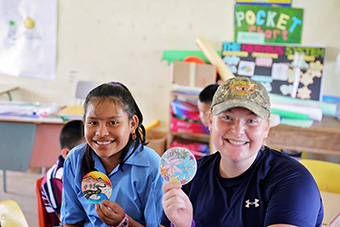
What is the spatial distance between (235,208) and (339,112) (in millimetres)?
2696

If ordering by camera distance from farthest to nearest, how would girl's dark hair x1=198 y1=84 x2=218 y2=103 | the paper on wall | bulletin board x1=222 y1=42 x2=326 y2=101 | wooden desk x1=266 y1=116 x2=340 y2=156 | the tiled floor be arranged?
the paper on wall, bulletin board x1=222 y1=42 x2=326 y2=101, the tiled floor, wooden desk x1=266 y1=116 x2=340 y2=156, girl's dark hair x1=198 y1=84 x2=218 y2=103

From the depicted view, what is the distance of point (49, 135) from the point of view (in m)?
3.23

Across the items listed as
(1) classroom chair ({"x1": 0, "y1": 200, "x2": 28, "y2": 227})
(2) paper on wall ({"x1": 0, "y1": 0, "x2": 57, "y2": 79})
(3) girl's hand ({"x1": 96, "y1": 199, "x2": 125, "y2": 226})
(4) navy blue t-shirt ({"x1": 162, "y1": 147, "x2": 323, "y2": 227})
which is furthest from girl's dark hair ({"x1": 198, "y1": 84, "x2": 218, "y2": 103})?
(2) paper on wall ({"x1": 0, "y1": 0, "x2": 57, "y2": 79})

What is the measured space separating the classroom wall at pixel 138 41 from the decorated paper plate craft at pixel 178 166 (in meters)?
2.54

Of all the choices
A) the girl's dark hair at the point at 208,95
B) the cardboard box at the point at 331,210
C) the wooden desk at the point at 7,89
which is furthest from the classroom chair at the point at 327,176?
the wooden desk at the point at 7,89

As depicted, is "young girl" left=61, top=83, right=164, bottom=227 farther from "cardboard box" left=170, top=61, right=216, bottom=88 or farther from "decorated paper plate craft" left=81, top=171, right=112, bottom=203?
"cardboard box" left=170, top=61, right=216, bottom=88

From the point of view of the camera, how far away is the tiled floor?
3032 millimetres

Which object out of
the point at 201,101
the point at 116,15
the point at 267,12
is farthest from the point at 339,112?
the point at 116,15

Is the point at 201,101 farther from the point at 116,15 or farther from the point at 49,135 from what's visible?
the point at 116,15

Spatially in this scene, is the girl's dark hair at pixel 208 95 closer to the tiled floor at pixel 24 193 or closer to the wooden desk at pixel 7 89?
the tiled floor at pixel 24 193

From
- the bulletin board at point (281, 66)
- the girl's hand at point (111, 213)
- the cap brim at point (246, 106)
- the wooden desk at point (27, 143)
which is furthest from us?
the bulletin board at point (281, 66)

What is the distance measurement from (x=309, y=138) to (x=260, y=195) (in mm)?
1981

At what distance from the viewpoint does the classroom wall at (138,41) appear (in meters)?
3.45

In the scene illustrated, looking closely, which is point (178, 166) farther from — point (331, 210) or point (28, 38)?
point (28, 38)
